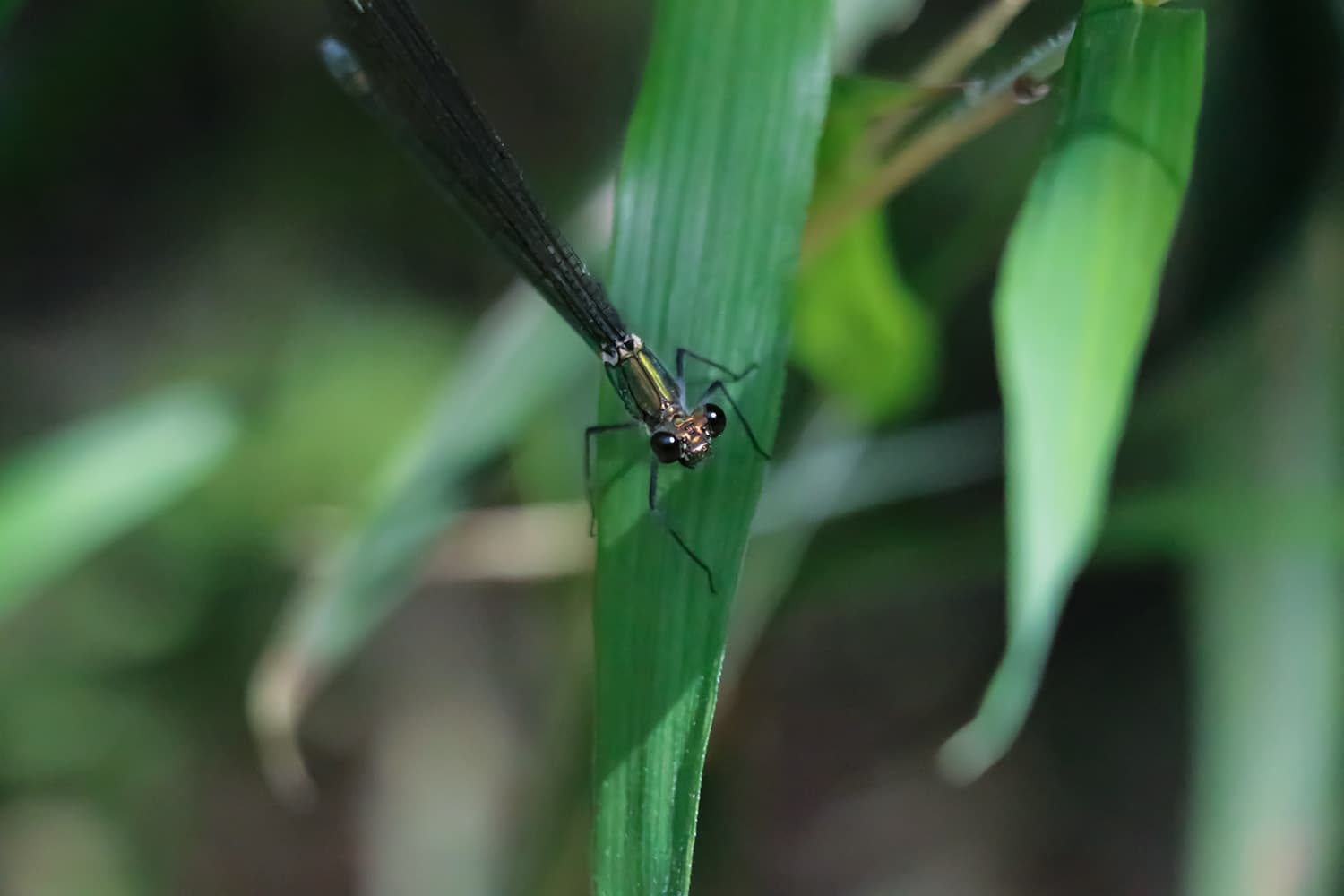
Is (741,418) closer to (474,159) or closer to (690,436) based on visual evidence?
(690,436)

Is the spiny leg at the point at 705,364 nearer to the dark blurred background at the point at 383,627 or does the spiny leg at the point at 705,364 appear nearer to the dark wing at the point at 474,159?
the dark wing at the point at 474,159

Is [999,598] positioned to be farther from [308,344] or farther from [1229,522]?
[308,344]

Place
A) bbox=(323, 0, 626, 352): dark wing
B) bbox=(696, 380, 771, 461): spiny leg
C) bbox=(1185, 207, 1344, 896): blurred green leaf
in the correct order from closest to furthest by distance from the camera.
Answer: bbox=(696, 380, 771, 461): spiny leg
bbox=(323, 0, 626, 352): dark wing
bbox=(1185, 207, 1344, 896): blurred green leaf

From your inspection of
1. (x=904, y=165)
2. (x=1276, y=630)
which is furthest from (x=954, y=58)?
(x=1276, y=630)

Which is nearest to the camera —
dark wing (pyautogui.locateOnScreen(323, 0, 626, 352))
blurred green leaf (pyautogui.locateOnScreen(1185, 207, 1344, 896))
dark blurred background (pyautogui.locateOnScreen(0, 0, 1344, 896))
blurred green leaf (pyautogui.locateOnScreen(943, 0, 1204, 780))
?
blurred green leaf (pyautogui.locateOnScreen(943, 0, 1204, 780))

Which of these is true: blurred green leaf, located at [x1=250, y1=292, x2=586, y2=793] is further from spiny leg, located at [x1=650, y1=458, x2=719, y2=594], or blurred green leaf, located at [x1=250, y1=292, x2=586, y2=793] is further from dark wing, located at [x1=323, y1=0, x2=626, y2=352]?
spiny leg, located at [x1=650, y1=458, x2=719, y2=594]

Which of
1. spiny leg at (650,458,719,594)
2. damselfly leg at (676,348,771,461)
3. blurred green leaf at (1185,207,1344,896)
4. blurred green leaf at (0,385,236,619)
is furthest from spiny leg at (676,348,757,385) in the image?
blurred green leaf at (0,385,236,619)

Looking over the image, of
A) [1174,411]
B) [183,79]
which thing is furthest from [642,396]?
[183,79]

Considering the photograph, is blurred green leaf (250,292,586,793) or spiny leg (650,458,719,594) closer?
spiny leg (650,458,719,594)
